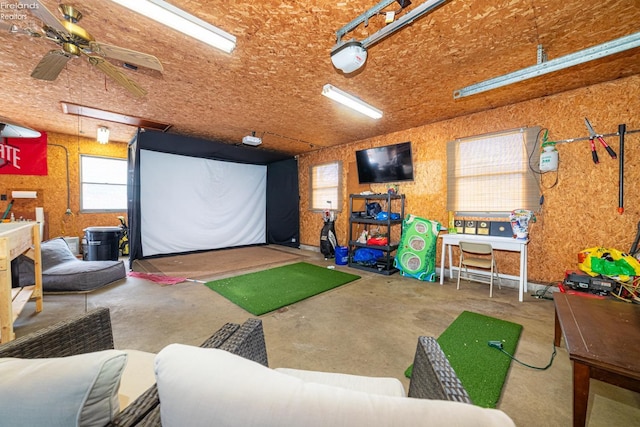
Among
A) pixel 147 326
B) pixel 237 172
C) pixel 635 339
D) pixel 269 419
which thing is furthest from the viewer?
pixel 237 172

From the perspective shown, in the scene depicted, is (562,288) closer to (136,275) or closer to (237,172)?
(136,275)

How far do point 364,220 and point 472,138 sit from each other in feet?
7.54

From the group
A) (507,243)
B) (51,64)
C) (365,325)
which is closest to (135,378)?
(365,325)

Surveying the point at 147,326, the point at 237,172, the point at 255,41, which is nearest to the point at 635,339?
the point at 255,41

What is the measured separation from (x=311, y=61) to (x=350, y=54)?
2.58 ft

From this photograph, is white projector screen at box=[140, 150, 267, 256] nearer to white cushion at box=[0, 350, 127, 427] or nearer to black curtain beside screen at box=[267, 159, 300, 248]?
black curtain beside screen at box=[267, 159, 300, 248]

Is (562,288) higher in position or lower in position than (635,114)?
lower

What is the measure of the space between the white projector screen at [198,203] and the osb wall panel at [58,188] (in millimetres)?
1605

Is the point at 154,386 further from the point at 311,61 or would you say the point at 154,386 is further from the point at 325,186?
the point at 325,186

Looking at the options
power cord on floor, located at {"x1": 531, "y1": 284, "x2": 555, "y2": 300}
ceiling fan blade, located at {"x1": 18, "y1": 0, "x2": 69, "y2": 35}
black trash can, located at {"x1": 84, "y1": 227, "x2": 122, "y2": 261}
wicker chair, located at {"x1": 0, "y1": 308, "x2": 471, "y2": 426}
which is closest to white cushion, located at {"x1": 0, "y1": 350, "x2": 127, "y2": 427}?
wicker chair, located at {"x1": 0, "y1": 308, "x2": 471, "y2": 426}

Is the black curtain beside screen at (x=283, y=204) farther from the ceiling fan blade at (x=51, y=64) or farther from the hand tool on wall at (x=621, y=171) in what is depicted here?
the hand tool on wall at (x=621, y=171)

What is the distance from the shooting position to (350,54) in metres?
1.95

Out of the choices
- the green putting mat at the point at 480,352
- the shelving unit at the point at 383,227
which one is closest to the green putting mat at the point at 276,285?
the shelving unit at the point at 383,227

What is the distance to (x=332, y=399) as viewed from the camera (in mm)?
491
